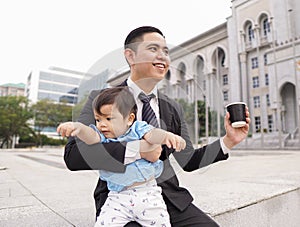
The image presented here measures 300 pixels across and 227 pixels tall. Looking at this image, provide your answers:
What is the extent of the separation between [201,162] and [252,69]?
22221mm

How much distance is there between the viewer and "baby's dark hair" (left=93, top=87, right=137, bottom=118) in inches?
32.5

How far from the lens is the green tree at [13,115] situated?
2254 cm

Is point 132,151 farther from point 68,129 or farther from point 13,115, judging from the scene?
point 13,115

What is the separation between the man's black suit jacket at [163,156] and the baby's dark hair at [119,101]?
105 mm

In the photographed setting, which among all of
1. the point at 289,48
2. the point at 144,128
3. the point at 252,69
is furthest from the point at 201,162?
the point at 252,69

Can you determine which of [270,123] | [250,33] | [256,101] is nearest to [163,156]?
[270,123]

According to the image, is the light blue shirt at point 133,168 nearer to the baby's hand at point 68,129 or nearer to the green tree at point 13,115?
the baby's hand at point 68,129

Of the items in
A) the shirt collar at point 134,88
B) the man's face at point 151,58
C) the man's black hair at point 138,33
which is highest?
the man's black hair at point 138,33

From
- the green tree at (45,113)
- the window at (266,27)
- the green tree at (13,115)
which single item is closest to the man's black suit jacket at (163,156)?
the window at (266,27)

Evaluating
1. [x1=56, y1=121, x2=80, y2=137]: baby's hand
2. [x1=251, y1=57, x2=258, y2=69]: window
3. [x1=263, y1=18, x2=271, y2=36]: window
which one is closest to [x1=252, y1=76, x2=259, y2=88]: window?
[x1=251, y1=57, x2=258, y2=69]: window

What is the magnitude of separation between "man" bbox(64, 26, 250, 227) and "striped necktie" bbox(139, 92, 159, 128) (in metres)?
0.01

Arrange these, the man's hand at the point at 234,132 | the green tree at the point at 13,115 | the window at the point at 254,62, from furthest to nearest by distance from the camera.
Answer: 1. the green tree at the point at 13,115
2. the window at the point at 254,62
3. the man's hand at the point at 234,132

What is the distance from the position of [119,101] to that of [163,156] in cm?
28

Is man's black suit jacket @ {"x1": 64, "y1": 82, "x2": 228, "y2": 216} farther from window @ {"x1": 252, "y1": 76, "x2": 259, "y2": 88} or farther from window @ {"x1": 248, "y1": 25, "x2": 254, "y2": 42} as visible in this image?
window @ {"x1": 248, "y1": 25, "x2": 254, "y2": 42}
